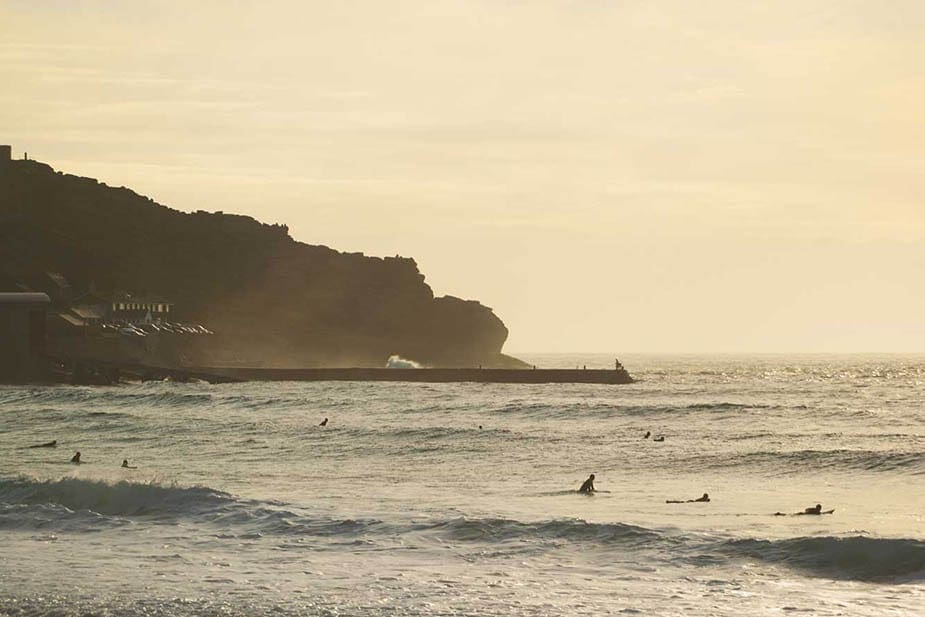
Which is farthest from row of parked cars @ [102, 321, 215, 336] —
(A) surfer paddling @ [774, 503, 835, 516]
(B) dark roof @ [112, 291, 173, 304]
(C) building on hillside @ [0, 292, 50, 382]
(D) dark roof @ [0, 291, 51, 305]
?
(A) surfer paddling @ [774, 503, 835, 516]

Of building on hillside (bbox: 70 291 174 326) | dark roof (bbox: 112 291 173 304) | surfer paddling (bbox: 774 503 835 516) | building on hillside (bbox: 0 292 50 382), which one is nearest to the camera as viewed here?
surfer paddling (bbox: 774 503 835 516)

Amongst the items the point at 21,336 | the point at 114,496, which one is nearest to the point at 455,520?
the point at 114,496

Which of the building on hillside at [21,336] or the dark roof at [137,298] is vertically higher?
the dark roof at [137,298]

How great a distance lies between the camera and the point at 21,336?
405 feet

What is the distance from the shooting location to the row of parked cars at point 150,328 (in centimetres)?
15812

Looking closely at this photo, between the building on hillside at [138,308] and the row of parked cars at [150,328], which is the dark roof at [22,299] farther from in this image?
the building on hillside at [138,308]

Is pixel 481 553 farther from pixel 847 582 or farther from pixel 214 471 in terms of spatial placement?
pixel 214 471

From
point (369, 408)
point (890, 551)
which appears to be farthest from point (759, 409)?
point (890, 551)

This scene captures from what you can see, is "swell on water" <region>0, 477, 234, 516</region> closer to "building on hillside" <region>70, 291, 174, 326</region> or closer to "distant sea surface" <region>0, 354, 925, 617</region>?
"distant sea surface" <region>0, 354, 925, 617</region>

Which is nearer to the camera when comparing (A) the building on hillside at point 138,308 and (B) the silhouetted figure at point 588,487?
(B) the silhouetted figure at point 588,487

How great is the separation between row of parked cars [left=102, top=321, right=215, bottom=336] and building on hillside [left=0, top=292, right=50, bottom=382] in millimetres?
29031

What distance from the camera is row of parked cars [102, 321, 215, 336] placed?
15812 cm

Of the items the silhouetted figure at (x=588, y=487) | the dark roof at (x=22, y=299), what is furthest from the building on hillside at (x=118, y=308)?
the silhouetted figure at (x=588, y=487)

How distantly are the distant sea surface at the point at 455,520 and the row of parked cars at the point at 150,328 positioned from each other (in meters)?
92.8
